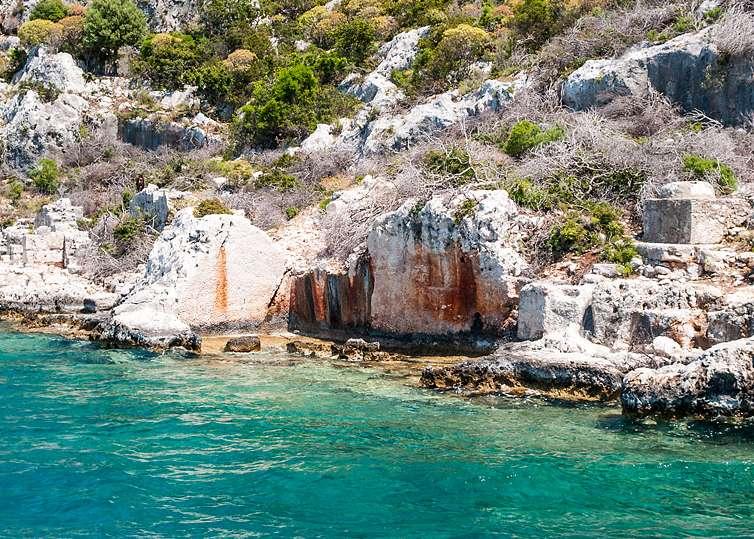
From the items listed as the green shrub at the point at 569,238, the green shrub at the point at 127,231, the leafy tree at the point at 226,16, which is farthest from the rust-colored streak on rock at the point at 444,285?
the leafy tree at the point at 226,16

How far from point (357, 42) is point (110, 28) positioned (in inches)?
602

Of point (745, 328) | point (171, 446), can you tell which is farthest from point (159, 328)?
point (745, 328)

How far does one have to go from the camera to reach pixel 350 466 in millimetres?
8945

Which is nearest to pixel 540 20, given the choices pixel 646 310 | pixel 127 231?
pixel 127 231

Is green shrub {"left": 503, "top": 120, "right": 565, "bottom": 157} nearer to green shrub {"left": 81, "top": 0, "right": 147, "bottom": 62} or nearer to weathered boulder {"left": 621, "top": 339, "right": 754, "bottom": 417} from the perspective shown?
weathered boulder {"left": 621, "top": 339, "right": 754, "bottom": 417}

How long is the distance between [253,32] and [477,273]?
109ft

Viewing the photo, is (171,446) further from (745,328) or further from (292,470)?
(745,328)

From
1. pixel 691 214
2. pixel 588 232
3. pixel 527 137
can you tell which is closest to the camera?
pixel 691 214

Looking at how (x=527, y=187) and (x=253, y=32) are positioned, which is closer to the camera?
(x=527, y=187)

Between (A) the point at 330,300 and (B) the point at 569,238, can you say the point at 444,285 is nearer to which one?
(B) the point at 569,238

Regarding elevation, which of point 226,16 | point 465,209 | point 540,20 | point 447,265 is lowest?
point 447,265

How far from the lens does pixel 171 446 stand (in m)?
9.80

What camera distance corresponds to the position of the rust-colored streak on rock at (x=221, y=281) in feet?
57.7

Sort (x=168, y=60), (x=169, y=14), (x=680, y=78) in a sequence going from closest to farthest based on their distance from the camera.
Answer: (x=680, y=78) < (x=168, y=60) < (x=169, y=14)
